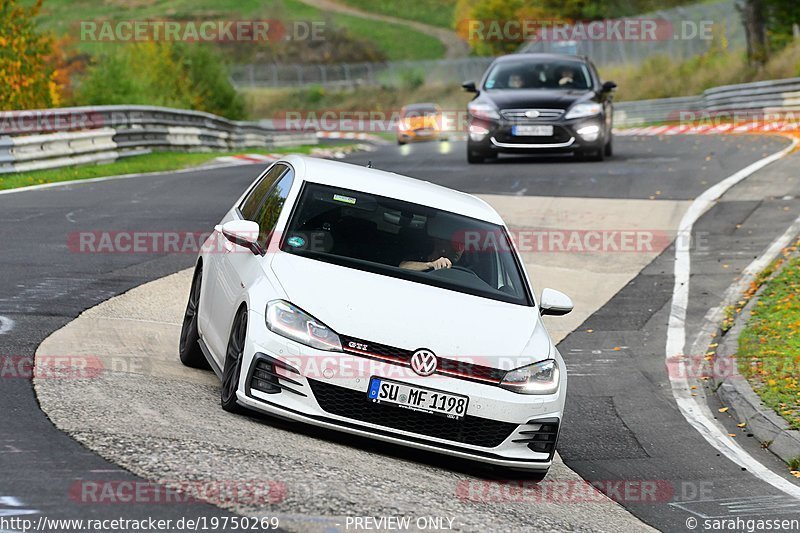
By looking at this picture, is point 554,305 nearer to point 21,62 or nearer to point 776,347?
point 776,347

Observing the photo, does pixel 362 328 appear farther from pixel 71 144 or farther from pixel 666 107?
pixel 666 107

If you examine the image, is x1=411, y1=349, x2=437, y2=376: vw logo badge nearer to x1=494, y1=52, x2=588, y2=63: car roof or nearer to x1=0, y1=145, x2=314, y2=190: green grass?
x1=0, y1=145, x2=314, y2=190: green grass

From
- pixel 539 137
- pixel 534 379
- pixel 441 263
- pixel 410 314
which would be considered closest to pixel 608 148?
pixel 539 137

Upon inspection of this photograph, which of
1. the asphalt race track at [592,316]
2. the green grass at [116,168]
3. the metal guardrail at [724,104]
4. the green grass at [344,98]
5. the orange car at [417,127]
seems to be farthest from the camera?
the green grass at [344,98]

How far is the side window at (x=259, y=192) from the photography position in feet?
30.3

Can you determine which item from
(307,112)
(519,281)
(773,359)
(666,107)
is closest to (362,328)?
(519,281)

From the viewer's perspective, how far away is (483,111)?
24.0m

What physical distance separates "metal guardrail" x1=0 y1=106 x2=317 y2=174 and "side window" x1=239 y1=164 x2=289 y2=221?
40.5 feet

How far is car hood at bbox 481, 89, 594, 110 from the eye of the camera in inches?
934

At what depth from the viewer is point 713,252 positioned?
16.3 meters

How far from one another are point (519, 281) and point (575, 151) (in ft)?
53.4

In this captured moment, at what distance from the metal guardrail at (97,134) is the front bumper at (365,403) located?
14841mm

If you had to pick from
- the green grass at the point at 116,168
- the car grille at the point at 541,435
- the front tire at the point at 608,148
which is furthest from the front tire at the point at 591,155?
the car grille at the point at 541,435

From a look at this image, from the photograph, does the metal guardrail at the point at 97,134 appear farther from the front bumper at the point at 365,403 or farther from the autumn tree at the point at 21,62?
the front bumper at the point at 365,403
